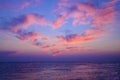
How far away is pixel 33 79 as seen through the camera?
34188 mm

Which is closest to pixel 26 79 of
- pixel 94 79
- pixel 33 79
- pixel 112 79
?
pixel 33 79

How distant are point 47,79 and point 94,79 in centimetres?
826

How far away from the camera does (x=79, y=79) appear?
34.8 m

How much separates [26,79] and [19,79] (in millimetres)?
1413

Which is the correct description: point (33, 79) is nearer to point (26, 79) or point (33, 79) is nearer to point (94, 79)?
point (26, 79)

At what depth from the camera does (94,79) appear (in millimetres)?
34125

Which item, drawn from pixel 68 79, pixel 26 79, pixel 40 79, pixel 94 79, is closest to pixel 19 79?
pixel 26 79

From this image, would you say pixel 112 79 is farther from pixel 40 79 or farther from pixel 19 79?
pixel 19 79

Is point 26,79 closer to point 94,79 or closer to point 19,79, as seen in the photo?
point 19,79

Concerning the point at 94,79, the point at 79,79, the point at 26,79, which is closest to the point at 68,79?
the point at 79,79

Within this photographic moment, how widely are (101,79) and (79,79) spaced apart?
3.83 metres

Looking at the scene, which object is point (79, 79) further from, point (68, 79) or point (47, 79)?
point (47, 79)

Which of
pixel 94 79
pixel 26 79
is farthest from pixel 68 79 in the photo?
pixel 26 79

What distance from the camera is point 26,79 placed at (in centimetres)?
3450
